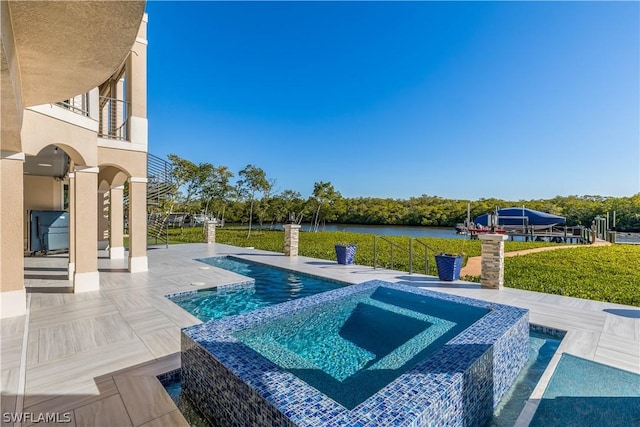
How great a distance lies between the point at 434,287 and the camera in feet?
23.2

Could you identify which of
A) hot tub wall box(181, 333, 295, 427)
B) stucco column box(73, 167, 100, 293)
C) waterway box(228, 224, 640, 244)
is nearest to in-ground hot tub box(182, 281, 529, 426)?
hot tub wall box(181, 333, 295, 427)

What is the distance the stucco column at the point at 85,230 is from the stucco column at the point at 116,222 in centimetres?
413

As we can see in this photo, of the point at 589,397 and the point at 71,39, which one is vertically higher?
the point at 71,39

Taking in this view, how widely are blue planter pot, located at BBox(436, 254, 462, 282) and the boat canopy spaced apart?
1487 centimetres

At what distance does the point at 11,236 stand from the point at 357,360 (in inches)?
236

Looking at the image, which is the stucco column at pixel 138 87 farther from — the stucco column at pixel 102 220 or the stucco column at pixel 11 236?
the stucco column at pixel 102 220

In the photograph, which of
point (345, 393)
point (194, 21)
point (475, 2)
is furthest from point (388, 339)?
point (194, 21)

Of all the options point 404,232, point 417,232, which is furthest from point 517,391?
point 417,232

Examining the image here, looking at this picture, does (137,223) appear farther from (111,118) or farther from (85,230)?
(111,118)

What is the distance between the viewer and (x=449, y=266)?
7.52 metres

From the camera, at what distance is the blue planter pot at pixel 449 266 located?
295 inches

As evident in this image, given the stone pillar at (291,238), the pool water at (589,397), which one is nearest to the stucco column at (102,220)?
the stone pillar at (291,238)

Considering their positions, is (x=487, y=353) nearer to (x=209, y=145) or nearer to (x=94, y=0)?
(x=94, y=0)

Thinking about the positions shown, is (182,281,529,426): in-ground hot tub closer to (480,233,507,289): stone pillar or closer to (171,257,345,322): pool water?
(171,257,345,322): pool water
